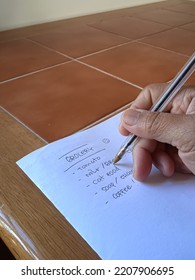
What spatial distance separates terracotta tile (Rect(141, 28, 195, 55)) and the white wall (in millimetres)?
336

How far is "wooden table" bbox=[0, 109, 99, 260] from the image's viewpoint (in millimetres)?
256

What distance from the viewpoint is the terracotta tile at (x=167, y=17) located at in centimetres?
97

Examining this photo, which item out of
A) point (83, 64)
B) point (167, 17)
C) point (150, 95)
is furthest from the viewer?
point (167, 17)

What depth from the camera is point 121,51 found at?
695 mm

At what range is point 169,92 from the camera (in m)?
0.34

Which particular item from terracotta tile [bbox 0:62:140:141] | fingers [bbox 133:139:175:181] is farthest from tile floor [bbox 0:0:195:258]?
fingers [bbox 133:139:175:181]

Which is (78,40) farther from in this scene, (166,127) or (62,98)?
(166,127)

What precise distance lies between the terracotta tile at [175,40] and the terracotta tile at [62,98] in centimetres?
26

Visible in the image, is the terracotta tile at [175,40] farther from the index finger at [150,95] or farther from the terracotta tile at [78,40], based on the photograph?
the index finger at [150,95]

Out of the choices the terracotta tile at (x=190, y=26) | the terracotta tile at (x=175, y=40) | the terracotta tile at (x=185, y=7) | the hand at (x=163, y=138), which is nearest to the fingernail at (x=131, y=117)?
the hand at (x=163, y=138)

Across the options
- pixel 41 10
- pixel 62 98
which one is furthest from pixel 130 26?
pixel 62 98

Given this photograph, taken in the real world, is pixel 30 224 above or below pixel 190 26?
below

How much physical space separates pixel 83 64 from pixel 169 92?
0.33 meters

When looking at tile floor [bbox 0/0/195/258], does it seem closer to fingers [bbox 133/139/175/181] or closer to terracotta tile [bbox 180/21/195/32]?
terracotta tile [bbox 180/21/195/32]
